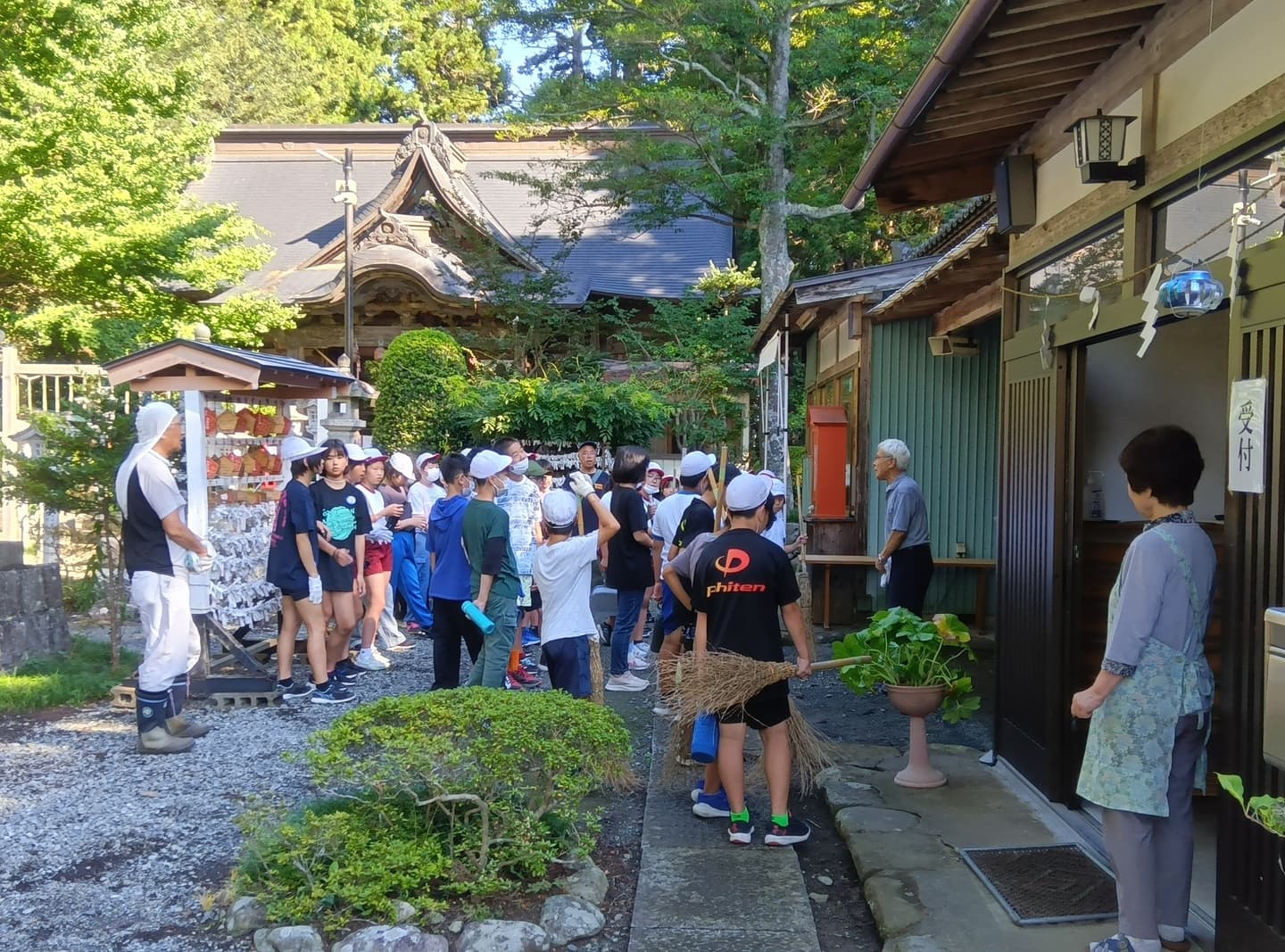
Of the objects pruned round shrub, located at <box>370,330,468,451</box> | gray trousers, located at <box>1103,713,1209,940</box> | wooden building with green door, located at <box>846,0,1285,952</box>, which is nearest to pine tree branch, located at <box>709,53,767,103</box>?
pruned round shrub, located at <box>370,330,468,451</box>

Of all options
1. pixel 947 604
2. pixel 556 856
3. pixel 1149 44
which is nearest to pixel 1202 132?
pixel 1149 44

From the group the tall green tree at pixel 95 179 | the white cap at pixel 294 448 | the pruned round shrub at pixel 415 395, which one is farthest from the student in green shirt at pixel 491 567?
the pruned round shrub at pixel 415 395

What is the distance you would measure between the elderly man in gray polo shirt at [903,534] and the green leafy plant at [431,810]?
340cm

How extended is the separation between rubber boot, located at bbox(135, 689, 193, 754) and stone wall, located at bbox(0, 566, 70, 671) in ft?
8.20

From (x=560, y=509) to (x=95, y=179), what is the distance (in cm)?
929

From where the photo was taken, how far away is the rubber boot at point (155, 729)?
5805 millimetres

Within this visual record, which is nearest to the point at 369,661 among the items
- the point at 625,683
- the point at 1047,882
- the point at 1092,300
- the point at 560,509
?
the point at 625,683

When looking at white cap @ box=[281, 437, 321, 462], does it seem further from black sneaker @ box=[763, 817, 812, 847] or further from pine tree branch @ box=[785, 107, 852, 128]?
pine tree branch @ box=[785, 107, 852, 128]

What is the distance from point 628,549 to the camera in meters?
7.31

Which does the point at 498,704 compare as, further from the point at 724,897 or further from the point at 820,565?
the point at 820,565

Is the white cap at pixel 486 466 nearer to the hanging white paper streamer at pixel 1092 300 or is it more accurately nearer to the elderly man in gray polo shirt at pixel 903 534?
the elderly man in gray polo shirt at pixel 903 534

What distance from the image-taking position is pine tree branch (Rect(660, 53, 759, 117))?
15.0 meters

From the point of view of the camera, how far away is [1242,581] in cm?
311

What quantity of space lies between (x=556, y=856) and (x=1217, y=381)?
493 centimetres
